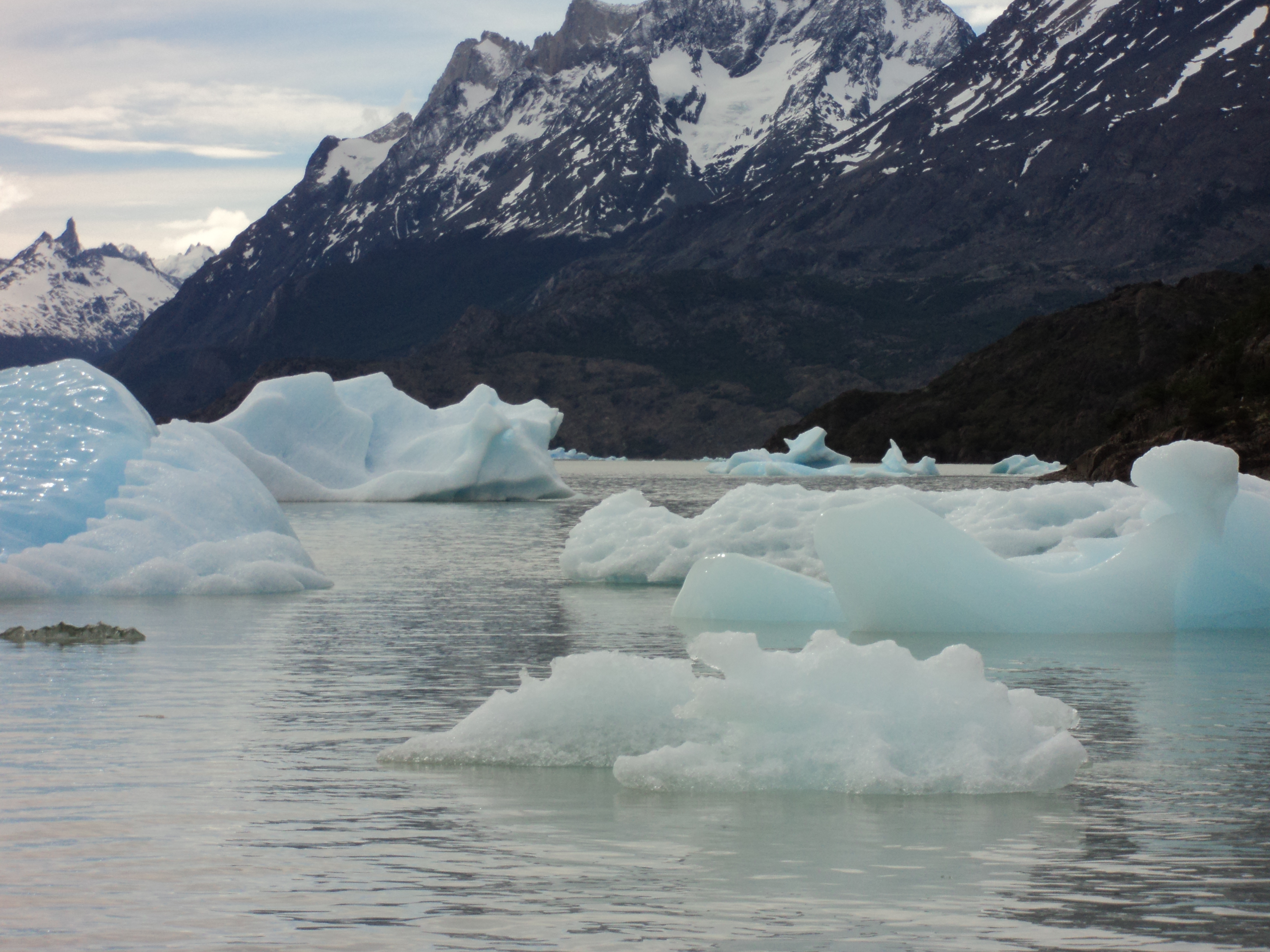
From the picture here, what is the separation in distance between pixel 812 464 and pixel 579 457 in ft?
220

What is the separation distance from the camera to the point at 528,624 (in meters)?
16.4

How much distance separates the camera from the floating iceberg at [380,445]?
45438mm

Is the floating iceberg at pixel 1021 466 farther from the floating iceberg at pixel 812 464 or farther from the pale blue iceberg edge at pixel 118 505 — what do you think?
the pale blue iceberg edge at pixel 118 505

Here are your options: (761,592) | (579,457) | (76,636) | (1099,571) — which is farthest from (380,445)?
(579,457)

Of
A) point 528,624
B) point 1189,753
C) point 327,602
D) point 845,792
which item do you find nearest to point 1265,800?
point 1189,753

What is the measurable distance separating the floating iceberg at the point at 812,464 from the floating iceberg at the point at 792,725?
64.6 m

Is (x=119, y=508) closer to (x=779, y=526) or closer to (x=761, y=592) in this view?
(x=761, y=592)

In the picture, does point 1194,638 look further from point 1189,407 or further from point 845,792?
point 1189,407

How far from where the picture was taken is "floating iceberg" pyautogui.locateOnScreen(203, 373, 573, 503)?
45438 millimetres


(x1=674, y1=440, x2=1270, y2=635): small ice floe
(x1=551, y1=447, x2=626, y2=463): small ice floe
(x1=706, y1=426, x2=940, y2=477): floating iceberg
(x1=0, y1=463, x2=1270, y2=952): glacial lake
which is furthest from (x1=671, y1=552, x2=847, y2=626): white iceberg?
(x1=551, y1=447, x2=626, y2=463): small ice floe

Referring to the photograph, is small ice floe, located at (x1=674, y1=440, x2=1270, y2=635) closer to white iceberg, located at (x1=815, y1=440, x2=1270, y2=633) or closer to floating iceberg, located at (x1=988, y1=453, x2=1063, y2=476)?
white iceberg, located at (x1=815, y1=440, x2=1270, y2=633)

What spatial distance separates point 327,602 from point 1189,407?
39.4 metres

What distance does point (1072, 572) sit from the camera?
51.0ft

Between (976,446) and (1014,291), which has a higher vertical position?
(1014,291)
